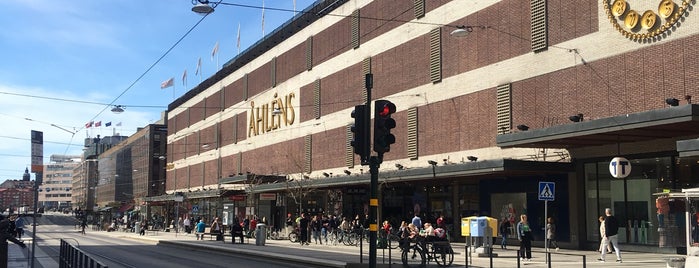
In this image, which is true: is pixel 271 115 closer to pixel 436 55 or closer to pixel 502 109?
pixel 436 55

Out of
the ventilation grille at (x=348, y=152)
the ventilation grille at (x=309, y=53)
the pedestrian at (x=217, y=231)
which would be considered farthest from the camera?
the ventilation grille at (x=309, y=53)

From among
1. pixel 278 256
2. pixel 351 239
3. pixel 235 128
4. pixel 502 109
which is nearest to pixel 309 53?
pixel 235 128

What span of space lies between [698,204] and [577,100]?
817cm

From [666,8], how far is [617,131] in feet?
15.8

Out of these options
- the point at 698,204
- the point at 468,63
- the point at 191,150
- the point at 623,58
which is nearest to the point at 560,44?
the point at 623,58

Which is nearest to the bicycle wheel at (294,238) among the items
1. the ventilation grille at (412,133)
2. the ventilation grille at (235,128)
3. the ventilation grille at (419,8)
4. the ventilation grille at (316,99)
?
the ventilation grille at (412,133)

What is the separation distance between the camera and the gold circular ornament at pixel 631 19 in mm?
24047

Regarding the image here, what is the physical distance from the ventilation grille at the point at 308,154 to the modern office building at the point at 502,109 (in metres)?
0.12

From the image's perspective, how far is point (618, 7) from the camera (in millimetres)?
24719

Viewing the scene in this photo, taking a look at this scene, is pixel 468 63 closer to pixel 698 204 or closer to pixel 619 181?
pixel 619 181

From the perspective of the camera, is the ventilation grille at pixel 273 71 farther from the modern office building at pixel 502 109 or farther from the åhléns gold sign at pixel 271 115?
the åhléns gold sign at pixel 271 115

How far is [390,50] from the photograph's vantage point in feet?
129

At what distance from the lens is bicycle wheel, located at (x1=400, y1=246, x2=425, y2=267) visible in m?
20.1

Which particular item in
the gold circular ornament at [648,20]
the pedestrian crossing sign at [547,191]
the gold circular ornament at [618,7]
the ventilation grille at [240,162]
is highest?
the gold circular ornament at [618,7]
